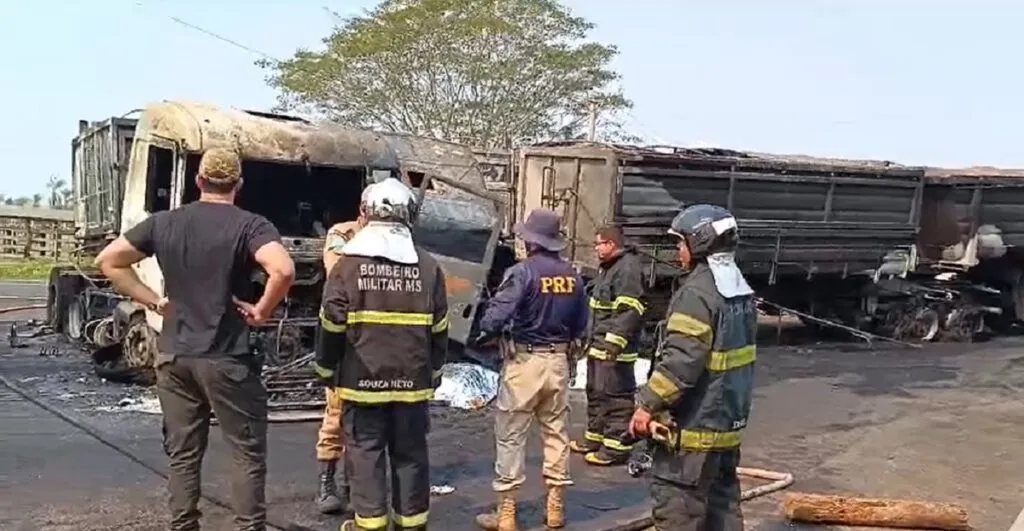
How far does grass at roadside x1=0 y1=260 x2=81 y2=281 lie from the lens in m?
25.6

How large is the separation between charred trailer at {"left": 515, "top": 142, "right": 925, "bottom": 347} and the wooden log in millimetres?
6379

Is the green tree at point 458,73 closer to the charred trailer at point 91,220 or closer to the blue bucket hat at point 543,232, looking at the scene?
the charred trailer at point 91,220

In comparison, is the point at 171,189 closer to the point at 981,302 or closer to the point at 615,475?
the point at 615,475

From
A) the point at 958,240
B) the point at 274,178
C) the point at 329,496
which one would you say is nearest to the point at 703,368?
the point at 329,496

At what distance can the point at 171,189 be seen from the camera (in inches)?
382

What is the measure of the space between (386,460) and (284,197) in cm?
597

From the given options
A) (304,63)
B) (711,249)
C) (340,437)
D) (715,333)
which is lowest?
(340,437)

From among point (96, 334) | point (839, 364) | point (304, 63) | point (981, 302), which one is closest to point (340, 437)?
point (96, 334)

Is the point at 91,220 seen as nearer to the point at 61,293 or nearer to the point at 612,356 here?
the point at 61,293

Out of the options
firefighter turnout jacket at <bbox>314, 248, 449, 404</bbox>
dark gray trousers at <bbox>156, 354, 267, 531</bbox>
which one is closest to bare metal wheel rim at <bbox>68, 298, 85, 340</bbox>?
dark gray trousers at <bbox>156, 354, 267, 531</bbox>

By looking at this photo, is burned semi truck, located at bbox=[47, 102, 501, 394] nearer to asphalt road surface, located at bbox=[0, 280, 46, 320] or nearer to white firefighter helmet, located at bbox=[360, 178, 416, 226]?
white firefighter helmet, located at bbox=[360, 178, 416, 226]

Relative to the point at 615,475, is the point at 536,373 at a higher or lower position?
higher

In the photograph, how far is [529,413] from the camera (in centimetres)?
604

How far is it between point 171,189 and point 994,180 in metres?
12.8
